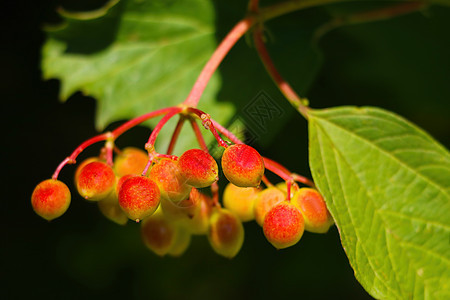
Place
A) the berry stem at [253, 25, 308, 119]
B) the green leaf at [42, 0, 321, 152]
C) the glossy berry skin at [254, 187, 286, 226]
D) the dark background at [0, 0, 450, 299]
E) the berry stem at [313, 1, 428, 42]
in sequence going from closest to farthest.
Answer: the glossy berry skin at [254, 187, 286, 226]
the berry stem at [253, 25, 308, 119]
the green leaf at [42, 0, 321, 152]
the berry stem at [313, 1, 428, 42]
the dark background at [0, 0, 450, 299]

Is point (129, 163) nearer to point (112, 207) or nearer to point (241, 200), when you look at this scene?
point (112, 207)

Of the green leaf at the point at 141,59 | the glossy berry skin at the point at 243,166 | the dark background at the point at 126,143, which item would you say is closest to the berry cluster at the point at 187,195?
the glossy berry skin at the point at 243,166

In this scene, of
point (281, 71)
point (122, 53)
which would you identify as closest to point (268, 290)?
point (281, 71)

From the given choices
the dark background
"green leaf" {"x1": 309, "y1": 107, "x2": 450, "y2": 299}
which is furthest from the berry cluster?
the dark background

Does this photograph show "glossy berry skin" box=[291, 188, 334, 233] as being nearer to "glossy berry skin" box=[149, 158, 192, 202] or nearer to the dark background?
"glossy berry skin" box=[149, 158, 192, 202]

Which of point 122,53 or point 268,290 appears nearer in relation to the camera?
point 122,53

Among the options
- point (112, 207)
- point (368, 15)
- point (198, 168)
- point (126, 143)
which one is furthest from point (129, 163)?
point (368, 15)

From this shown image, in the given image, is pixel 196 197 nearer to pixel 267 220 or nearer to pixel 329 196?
pixel 267 220
